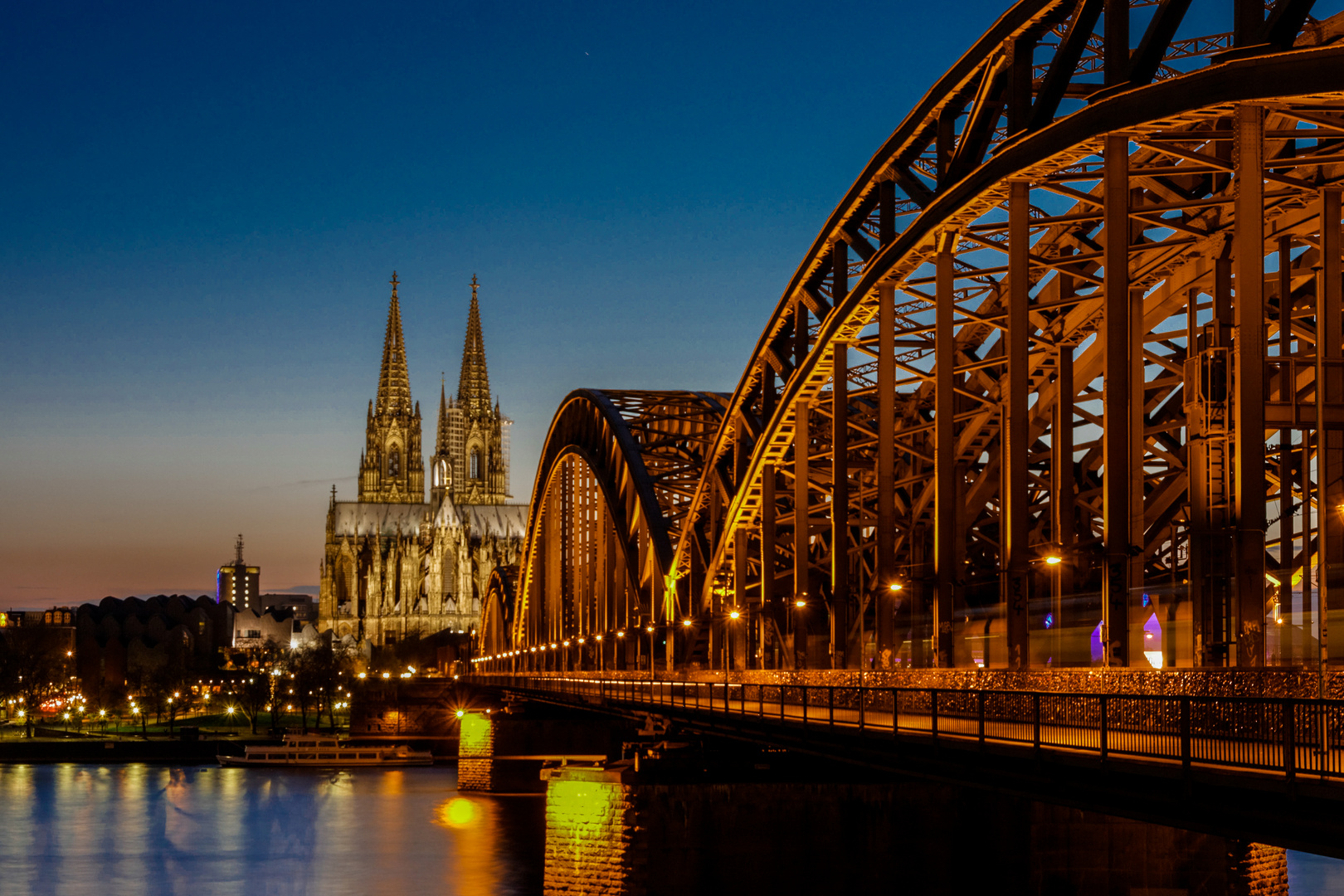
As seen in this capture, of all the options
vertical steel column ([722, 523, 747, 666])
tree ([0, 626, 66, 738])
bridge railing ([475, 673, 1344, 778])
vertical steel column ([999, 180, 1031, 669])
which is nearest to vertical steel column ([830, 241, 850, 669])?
bridge railing ([475, 673, 1344, 778])

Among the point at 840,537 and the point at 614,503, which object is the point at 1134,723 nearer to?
the point at 840,537

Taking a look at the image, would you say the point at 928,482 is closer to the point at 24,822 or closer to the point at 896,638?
the point at 896,638

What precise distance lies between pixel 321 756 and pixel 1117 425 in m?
109

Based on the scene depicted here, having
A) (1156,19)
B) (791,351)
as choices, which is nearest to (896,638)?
(791,351)

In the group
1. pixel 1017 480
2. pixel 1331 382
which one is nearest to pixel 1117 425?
pixel 1331 382

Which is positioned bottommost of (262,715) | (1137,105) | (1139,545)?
(262,715)

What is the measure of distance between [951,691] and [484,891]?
118 feet

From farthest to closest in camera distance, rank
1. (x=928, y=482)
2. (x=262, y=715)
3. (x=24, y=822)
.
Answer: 1. (x=262, y=715)
2. (x=24, y=822)
3. (x=928, y=482)

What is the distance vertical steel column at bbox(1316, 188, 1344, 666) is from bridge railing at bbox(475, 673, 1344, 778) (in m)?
3.78

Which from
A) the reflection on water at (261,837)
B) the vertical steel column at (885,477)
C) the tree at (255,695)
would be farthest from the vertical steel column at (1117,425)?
the tree at (255,695)

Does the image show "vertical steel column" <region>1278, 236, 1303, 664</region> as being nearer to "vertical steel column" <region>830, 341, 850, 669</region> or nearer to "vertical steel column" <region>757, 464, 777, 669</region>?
"vertical steel column" <region>830, 341, 850, 669</region>

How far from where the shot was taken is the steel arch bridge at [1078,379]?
79.7 ft

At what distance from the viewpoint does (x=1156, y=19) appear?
2706cm

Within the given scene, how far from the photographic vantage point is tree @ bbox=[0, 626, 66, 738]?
509ft
